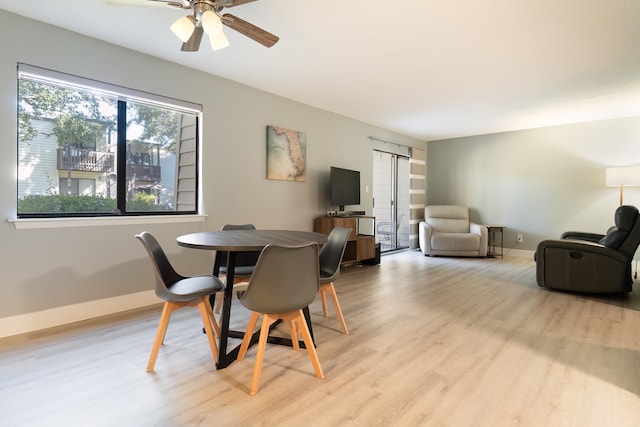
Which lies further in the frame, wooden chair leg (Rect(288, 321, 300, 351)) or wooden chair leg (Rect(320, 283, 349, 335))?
wooden chair leg (Rect(320, 283, 349, 335))

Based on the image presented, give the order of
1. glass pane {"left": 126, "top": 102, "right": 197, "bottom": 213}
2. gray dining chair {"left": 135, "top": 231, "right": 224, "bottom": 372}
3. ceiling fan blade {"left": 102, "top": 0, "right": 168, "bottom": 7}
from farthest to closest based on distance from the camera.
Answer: glass pane {"left": 126, "top": 102, "right": 197, "bottom": 213} → gray dining chair {"left": 135, "top": 231, "right": 224, "bottom": 372} → ceiling fan blade {"left": 102, "top": 0, "right": 168, "bottom": 7}

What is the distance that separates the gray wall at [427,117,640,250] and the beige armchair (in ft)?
1.75

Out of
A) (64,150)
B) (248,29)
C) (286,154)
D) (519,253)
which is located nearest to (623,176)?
(519,253)

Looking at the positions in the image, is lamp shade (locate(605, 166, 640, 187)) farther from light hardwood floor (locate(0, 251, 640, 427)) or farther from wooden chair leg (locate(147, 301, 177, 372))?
wooden chair leg (locate(147, 301, 177, 372))

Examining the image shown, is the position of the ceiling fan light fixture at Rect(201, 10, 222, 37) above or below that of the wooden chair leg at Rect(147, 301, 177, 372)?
above

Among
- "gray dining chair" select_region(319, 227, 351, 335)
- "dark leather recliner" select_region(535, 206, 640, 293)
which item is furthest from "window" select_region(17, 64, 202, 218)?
"dark leather recliner" select_region(535, 206, 640, 293)

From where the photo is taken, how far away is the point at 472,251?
611 centimetres

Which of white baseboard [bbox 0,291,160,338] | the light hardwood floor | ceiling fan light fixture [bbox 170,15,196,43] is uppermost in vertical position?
ceiling fan light fixture [bbox 170,15,196,43]

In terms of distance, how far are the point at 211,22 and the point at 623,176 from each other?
590cm

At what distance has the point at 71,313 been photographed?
9.27 ft

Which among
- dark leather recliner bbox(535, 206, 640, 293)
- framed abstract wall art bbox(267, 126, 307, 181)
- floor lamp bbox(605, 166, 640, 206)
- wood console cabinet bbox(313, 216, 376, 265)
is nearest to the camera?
dark leather recliner bbox(535, 206, 640, 293)

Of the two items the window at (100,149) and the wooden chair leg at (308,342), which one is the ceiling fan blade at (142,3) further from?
the wooden chair leg at (308,342)

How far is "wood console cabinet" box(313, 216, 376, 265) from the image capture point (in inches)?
186

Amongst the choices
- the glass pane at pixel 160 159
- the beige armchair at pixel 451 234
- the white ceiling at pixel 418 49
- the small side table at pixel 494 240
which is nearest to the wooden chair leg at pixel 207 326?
the glass pane at pixel 160 159
